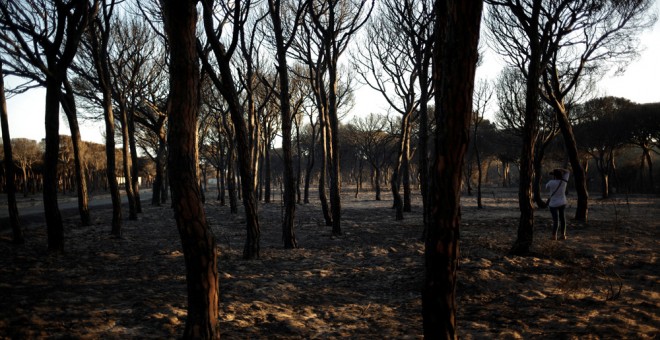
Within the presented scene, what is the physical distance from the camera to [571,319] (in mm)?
4168

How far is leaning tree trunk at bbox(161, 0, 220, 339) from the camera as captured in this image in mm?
3219

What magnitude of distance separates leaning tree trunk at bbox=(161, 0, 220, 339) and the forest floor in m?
0.77

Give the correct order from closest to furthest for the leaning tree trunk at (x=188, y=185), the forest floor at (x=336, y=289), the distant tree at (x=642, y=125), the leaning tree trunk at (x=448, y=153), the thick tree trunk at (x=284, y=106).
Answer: the leaning tree trunk at (x=448, y=153)
the leaning tree trunk at (x=188, y=185)
the forest floor at (x=336, y=289)
the thick tree trunk at (x=284, y=106)
the distant tree at (x=642, y=125)

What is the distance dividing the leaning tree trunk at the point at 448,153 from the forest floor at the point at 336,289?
4.47 ft

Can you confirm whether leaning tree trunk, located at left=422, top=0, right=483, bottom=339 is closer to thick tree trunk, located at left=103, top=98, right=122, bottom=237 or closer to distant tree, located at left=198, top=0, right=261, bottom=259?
distant tree, located at left=198, top=0, right=261, bottom=259

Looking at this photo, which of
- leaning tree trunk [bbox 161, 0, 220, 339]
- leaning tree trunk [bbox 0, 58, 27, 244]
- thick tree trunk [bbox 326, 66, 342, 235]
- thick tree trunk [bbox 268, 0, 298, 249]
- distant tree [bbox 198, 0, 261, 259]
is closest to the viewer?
leaning tree trunk [bbox 161, 0, 220, 339]

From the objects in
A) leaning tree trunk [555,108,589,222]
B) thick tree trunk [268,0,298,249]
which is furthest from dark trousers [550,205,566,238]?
thick tree trunk [268,0,298,249]

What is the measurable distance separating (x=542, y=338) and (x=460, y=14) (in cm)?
336

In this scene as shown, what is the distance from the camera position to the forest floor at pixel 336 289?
398 centimetres

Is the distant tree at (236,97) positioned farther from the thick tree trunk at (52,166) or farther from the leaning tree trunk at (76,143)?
the leaning tree trunk at (76,143)

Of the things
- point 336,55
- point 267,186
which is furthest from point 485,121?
point 336,55

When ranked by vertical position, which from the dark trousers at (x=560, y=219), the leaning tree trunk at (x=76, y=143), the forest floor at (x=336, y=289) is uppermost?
the leaning tree trunk at (x=76, y=143)

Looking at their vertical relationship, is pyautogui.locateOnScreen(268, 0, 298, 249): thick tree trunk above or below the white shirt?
above

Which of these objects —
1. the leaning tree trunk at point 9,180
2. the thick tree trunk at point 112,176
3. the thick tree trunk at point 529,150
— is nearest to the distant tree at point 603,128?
the thick tree trunk at point 529,150
